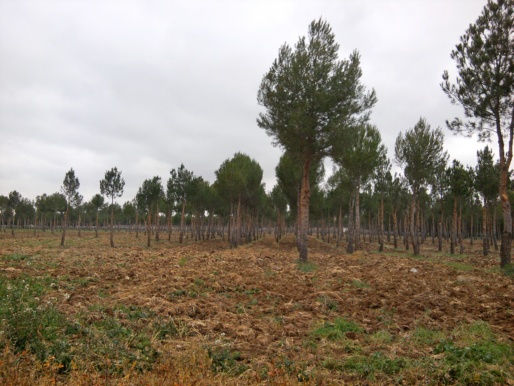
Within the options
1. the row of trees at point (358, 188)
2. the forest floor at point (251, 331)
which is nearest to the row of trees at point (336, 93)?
the row of trees at point (358, 188)

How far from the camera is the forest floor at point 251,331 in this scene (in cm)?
472

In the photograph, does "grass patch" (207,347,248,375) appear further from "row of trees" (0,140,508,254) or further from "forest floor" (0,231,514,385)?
"row of trees" (0,140,508,254)

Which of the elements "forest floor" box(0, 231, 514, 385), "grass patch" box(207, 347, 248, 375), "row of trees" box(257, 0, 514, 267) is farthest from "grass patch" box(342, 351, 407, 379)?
"row of trees" box(257, 0, 514, 267)

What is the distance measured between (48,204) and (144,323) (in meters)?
65.9

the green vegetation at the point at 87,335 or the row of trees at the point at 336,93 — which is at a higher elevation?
the row of trees at the point at 336,93

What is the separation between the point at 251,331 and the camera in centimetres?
676

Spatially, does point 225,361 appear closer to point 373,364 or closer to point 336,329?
point 373,364

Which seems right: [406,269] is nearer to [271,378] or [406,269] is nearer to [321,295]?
[321,295]

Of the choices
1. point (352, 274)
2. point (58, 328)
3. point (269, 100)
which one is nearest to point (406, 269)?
point (352, 274)

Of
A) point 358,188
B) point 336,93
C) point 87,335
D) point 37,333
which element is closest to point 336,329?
point 87,335

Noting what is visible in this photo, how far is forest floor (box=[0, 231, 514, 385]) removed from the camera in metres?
4.72

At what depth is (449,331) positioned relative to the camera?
22.7 ft

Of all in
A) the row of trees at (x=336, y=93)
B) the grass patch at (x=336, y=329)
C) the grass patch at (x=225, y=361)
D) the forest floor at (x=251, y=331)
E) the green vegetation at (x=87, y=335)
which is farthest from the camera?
the row of trees at (x=336, y=93)

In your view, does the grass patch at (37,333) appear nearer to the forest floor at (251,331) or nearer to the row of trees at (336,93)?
the forest floor at (251,331)
